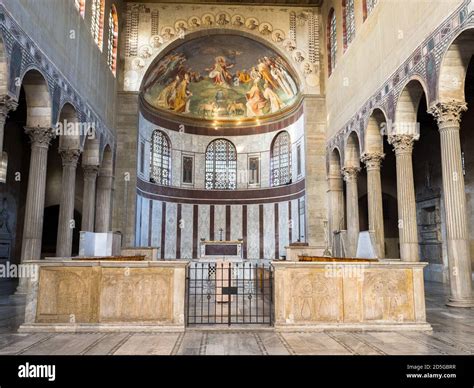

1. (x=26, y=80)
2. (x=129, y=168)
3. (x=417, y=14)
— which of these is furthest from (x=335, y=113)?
(x=26, y=80)

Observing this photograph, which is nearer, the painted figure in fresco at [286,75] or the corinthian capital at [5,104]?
the corinthian capital at [5,104]

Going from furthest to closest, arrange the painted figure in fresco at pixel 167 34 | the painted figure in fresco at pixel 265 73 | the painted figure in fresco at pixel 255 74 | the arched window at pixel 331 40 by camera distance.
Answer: the painted figure in fresco at pixel 255 74, the painted figure in fresco at pixel 265 73, the painted figure in fresco at pixel 167 34, the arched window at pixel 331 40

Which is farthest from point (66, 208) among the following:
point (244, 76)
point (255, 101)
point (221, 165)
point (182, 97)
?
point (255, 101)

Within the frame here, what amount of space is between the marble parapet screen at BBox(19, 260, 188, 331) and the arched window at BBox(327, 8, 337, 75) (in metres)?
17.5

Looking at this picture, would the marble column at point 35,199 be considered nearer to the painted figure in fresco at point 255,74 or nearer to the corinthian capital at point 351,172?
the corinthian capital at point 351,172

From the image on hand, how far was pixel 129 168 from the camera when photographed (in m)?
22.6

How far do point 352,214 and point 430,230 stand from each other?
4.08 m

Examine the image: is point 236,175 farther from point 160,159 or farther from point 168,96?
point 168,96

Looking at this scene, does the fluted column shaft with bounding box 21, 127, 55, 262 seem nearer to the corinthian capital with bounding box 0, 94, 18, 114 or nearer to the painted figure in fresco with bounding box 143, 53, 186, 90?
the corinthian capital with bounding box 0, 94, 18, 114

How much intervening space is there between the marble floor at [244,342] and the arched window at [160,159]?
1877 cm

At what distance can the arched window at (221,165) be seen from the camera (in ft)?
95.6

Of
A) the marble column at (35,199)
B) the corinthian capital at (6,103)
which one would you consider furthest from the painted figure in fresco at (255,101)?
the corinthian capital at (6,103)

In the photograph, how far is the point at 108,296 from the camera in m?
8.07

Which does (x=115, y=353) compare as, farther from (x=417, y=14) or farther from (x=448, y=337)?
(x=417, y=14)
